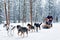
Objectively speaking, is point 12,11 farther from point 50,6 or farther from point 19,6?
point 50,6

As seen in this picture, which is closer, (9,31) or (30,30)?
(9,31)

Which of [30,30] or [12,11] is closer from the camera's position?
[30,30]

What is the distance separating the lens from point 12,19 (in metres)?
66.6

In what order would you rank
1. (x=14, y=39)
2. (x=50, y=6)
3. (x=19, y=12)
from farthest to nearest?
(x=19, y=12) < (x=50, y=6) < (x=14, y=39)

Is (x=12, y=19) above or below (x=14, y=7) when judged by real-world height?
below

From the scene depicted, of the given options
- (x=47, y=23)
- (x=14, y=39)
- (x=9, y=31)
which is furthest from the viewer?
(x=47, y=23)

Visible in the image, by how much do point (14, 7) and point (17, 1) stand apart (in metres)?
2.67

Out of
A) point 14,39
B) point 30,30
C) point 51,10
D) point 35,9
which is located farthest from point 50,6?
point 14,39

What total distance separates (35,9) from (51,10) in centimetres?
647

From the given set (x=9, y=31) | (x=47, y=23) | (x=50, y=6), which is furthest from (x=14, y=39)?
(x=50, y=6)

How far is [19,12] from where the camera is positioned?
65.5m

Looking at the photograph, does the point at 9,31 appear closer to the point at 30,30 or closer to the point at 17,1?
the point at 30,30

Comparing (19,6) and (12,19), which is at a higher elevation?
(19,6)

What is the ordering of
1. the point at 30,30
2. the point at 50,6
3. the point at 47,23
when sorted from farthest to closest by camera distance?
the point at 50,6 < the point at 47,23 < the point at 30,30
